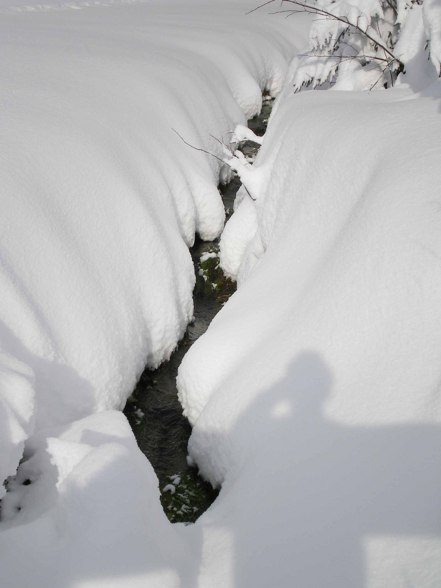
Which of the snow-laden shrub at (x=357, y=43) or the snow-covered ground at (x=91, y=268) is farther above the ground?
the snow-laden shrub at (x=357, y=43)

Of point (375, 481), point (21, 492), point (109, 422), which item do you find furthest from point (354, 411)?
point (21, 492)

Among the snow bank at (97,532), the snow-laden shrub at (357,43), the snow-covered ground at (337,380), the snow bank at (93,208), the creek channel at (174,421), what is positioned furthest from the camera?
the snow-laden shrub at (357,43)

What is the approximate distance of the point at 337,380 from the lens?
2865 millimetres

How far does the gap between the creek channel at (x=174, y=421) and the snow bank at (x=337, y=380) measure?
0.96ft

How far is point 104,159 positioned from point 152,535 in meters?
3.78

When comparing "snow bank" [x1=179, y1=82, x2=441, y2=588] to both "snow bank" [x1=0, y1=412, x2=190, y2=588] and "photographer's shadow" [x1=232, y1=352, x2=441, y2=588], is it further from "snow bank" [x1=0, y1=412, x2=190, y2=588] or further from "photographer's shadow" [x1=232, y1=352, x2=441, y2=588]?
"snow bank" [x1=0, y1=412, x2=190, y2=588]

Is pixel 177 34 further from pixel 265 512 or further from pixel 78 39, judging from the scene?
pixel 265 512

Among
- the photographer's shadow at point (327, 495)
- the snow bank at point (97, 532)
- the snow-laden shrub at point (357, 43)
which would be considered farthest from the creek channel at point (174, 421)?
the snow-laden shrub at point (357, 43)

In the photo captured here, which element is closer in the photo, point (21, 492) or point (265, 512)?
point (265, 512)

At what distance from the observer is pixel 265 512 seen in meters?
2.59

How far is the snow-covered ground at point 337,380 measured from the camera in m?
2.25

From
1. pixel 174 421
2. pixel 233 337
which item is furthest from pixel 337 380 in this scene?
pixel 174 421

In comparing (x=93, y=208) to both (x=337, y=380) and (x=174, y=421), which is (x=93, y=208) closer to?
(x=174, y=421)

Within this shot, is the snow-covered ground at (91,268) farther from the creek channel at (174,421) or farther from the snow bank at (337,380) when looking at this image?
the snow bank at (337,380)
